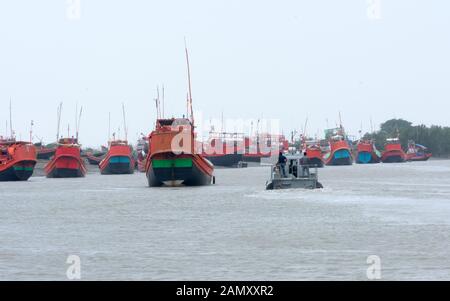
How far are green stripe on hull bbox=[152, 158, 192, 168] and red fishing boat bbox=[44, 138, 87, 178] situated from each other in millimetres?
49312

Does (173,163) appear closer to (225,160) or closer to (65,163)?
(65,163)

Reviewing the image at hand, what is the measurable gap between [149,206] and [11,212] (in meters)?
8.24

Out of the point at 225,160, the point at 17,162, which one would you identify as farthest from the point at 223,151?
the point at 17,162

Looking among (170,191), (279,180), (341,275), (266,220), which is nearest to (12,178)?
(170,191)

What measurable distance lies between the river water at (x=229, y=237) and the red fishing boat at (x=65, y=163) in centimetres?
6113

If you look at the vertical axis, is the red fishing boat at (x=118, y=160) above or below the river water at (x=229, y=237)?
above

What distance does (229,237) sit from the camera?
38594 mm

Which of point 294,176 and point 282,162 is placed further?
point 294,176

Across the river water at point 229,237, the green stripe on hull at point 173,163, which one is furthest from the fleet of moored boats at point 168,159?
the river water at point 229,237

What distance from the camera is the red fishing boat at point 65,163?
125812 mm

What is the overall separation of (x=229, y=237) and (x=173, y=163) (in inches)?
1576

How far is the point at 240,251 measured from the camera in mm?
33625

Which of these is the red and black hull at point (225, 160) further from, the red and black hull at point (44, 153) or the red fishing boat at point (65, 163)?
the red fishing boat at point (65, 163)
